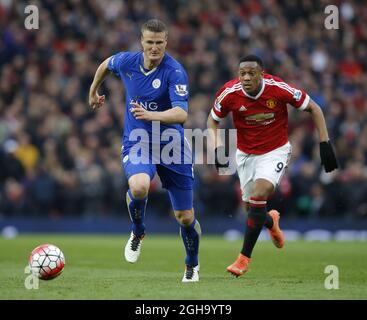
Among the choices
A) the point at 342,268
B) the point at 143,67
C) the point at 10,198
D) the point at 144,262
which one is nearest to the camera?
the point at 143,67

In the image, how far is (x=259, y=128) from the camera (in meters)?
10.9

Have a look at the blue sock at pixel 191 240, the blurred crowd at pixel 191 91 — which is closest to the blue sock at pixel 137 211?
the blue sock at pixel 191 240

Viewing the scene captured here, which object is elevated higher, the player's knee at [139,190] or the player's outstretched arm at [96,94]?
the player's outstretched arm at [96,94]

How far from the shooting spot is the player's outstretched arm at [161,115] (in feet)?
30.6

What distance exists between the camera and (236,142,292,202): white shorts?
10.7 m

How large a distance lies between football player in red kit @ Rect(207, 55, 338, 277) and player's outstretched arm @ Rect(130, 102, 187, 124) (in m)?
1.15

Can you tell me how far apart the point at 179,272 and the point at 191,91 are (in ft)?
38.9

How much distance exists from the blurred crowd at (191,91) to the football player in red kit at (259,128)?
9.08 metres

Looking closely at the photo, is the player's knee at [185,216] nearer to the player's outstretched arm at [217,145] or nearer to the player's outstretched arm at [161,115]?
the player's outstretched arm at [217,145]

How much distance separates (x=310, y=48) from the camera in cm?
2470

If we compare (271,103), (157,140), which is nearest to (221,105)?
(271,103)
